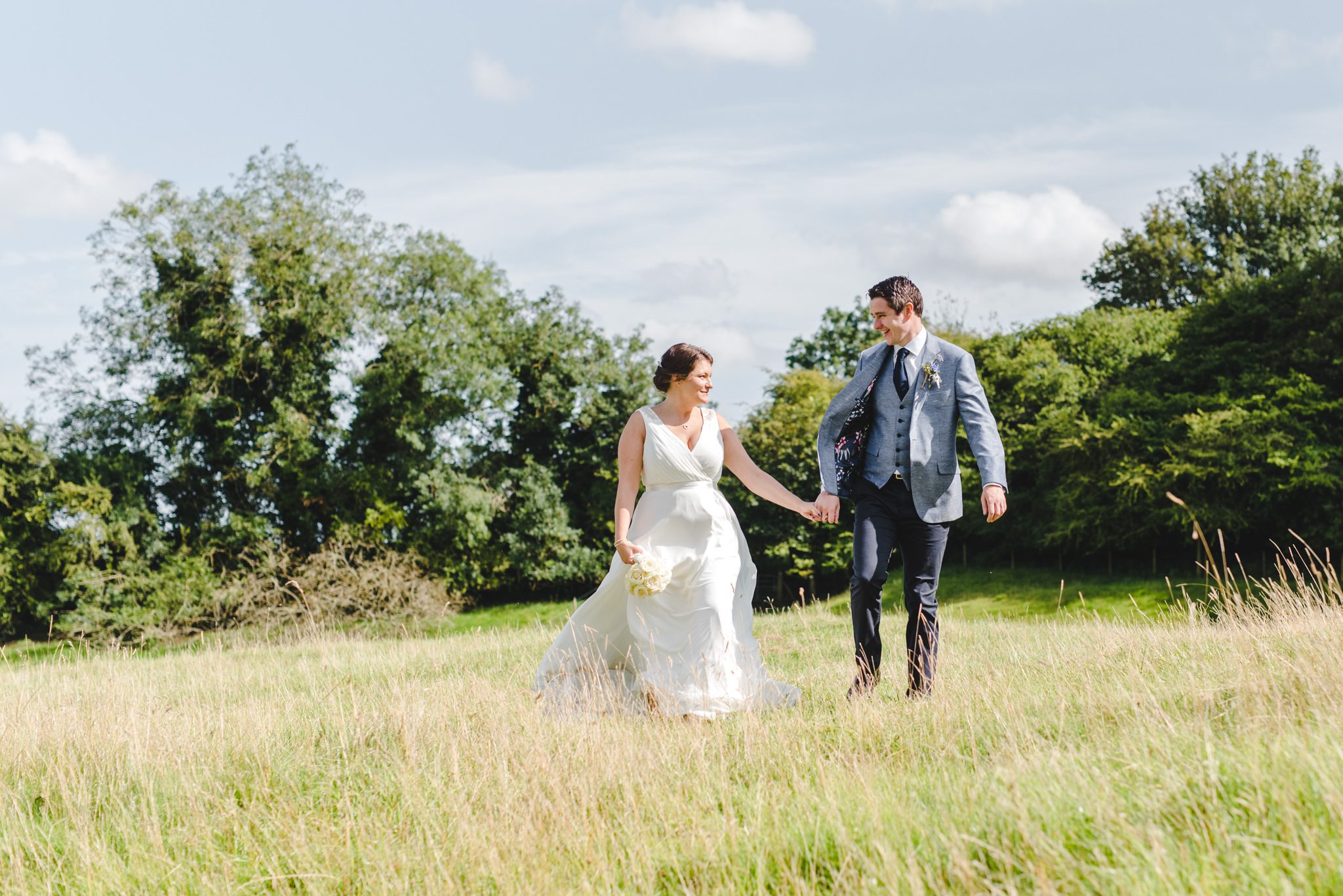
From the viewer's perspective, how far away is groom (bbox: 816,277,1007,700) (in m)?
5.33

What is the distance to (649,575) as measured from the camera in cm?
572

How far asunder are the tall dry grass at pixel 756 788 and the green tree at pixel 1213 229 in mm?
35462

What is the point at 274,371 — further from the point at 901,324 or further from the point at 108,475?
the point at 901,324

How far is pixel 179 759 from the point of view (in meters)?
4.80

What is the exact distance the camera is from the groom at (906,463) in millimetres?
5332

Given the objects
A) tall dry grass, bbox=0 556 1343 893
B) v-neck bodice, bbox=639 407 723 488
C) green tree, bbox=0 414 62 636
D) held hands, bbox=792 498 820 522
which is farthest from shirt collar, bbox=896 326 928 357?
green tree, bbox=0 414 62 636

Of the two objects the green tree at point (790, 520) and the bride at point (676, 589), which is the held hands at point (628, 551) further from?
the green tree at point (790, 520)

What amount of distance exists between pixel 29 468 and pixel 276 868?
27232mm

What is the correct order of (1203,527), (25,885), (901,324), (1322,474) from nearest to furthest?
(25,885) < (901,324) < (1322,474) < (1203,527)

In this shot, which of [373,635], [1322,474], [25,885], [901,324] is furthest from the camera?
[373,635]

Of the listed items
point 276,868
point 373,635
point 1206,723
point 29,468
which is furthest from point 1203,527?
point 29,468

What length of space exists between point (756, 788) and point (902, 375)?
2.70 metres

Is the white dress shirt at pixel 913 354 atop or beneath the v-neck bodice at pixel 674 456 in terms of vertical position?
atop

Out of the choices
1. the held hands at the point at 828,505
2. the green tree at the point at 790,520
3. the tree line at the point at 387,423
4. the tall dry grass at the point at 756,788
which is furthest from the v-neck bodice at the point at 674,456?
the green tree at the point at 790,520
